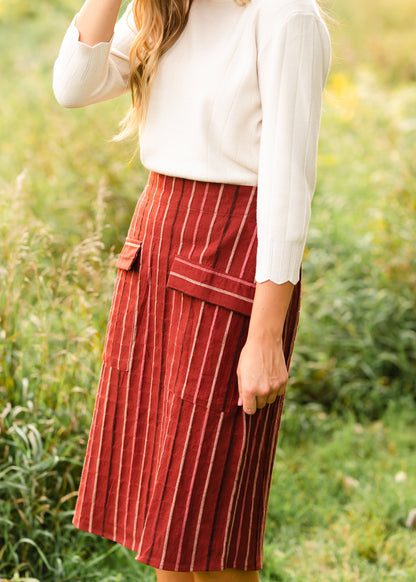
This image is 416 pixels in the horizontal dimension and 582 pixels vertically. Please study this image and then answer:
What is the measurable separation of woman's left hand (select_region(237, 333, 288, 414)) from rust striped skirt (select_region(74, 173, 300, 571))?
0.05 meters

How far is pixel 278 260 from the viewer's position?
1.30 m

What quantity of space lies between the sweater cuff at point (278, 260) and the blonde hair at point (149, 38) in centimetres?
42

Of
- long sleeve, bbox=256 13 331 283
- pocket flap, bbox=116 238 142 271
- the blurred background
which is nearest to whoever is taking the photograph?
long sleeve, bbox=256 13 331 283

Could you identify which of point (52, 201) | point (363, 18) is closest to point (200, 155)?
point (52, 201)

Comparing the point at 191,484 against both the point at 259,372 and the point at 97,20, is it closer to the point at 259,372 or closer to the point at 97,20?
the point at 259,372

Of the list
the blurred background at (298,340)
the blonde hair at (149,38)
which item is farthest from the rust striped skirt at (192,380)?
the blurred background at (298,340)

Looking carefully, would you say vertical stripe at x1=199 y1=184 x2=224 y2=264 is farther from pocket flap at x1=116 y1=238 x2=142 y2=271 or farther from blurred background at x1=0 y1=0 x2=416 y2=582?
blurred background at x1=0 y1=0 x2=416 y2=582

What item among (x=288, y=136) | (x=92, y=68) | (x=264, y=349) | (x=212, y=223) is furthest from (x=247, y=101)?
(x=264, y=349)

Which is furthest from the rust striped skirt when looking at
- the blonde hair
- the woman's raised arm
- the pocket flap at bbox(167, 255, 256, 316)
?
the woman's raised arm

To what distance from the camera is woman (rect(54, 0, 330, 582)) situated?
4.24 ft

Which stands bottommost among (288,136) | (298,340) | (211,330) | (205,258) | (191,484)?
(298,340)

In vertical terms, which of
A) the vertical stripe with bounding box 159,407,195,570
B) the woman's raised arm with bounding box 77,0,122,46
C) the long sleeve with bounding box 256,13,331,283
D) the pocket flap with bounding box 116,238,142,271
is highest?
the woman's raised arm with bounding box 77,0,122,46

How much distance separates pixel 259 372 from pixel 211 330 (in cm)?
13

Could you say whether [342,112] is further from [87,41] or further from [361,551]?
[87,41]
